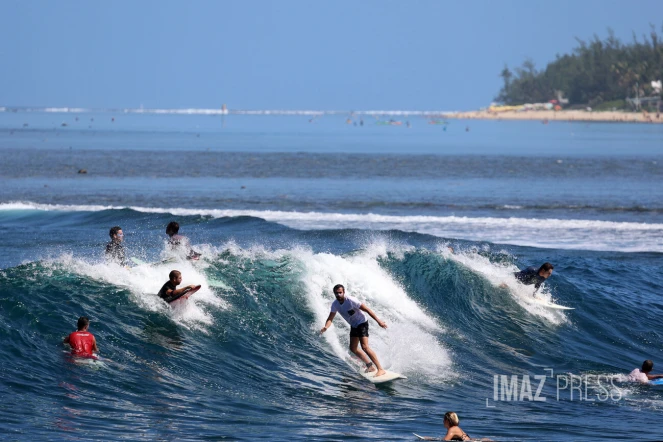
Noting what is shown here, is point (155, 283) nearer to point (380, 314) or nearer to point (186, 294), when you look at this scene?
point (186, 294)

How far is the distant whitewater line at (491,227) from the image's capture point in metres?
31.9

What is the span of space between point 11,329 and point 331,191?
34997 millimetres

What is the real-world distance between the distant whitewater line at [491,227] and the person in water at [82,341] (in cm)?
1958

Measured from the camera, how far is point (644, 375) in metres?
15.9

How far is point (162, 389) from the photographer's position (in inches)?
547

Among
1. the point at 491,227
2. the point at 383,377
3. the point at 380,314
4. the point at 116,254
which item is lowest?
the point at 383,377

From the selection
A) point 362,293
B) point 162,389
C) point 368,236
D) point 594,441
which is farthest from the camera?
point 368,236

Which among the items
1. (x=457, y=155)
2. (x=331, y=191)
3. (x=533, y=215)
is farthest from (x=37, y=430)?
(x=457, y=155)

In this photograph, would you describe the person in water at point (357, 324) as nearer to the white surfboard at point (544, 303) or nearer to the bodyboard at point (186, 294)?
the bodyboard at point (186, 294)

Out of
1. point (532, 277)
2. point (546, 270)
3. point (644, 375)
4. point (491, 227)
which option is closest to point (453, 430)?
point (644, 375)

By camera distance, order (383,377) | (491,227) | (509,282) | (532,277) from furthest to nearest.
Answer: (491,227) → (509,282) → (532,277) → (383,377)

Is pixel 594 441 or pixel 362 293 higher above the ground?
pixel 362 293

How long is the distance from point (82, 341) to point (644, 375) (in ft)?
30.1

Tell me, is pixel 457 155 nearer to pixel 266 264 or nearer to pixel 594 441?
pixel 266 264
